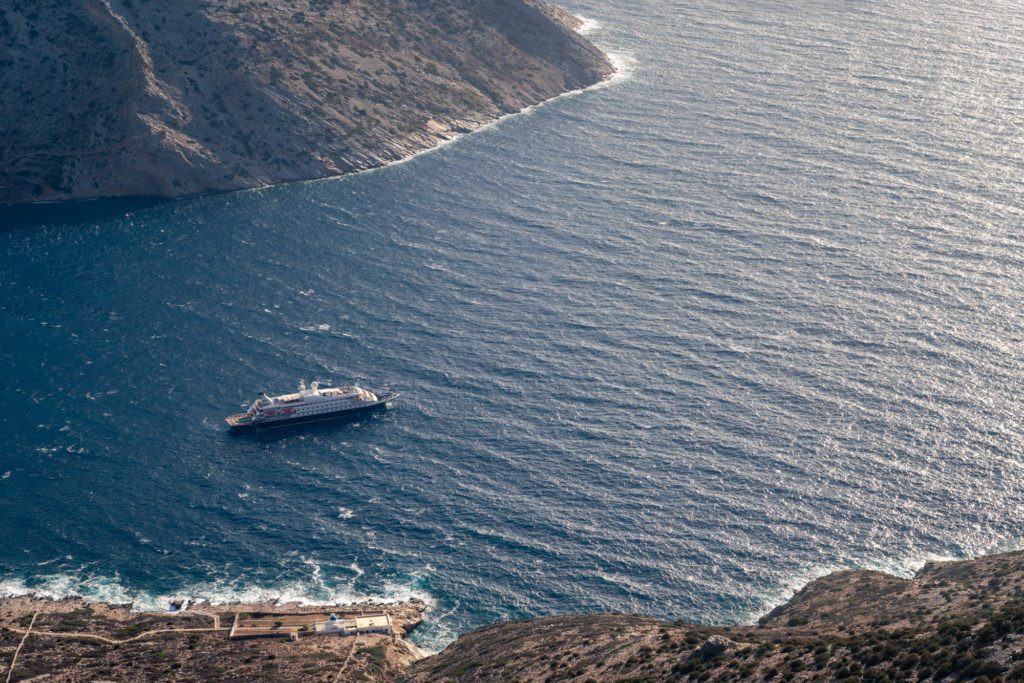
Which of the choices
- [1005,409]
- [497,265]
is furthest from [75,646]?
[1005,409]

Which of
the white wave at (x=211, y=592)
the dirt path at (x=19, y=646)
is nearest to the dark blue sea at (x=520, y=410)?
the white wave at (x=211, y=592)

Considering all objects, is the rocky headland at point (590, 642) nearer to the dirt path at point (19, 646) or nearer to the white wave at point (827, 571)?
the dirt path at point (19, 646)

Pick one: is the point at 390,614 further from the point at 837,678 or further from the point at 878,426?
the point at 878,426

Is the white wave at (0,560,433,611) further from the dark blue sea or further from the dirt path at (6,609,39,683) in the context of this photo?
the dirt path at (6,609,39,683)

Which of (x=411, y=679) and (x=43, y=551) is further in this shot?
(x=43, y=551)

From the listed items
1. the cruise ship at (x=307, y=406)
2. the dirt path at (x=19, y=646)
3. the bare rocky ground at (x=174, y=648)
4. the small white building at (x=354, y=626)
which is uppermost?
the cruise ship at (x=307, y=406)

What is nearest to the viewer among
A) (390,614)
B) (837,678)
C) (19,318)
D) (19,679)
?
(837,678)
